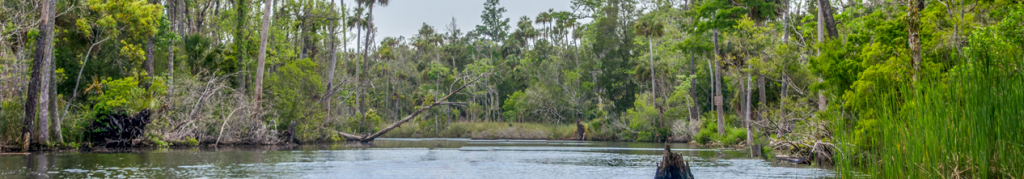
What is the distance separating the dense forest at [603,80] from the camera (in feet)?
24.8

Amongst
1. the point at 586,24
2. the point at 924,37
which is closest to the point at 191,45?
the point at 924,37

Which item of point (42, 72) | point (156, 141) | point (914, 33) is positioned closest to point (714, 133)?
Result: point (156, 141)

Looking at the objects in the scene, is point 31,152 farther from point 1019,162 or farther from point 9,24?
point 1019,162

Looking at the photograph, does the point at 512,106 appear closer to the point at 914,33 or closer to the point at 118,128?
the point at 118,128

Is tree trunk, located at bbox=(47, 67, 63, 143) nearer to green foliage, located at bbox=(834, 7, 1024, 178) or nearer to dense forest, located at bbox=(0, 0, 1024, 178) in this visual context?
dense forest, located at bbox=(0, 0, 1024, 178)

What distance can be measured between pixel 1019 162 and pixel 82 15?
24.9 m

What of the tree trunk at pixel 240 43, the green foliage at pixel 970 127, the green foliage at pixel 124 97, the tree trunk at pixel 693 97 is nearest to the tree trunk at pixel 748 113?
the tree trunk at pixel 693 97

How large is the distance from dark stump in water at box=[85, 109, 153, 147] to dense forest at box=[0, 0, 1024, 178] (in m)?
0.09

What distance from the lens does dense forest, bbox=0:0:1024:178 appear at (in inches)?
298

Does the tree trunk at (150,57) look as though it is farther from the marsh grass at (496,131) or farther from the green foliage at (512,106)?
the green foliage at (512,106)

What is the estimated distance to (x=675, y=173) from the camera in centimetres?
1208

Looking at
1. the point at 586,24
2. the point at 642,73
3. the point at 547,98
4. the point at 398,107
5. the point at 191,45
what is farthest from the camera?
the point at 398,107

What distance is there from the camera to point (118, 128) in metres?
23.6

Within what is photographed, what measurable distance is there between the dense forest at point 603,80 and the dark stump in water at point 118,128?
9 centimetres
